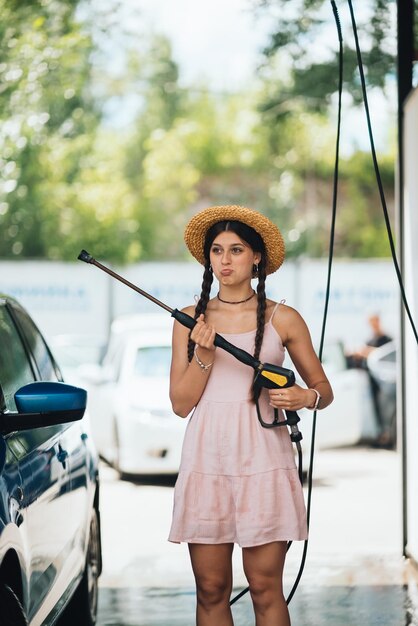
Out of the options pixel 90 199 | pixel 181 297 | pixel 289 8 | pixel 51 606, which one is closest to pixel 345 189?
pixel 90 199

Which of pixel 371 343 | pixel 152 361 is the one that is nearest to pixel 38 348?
pixel 152 361

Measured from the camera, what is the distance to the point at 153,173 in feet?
161

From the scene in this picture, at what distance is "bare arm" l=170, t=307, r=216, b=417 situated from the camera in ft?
15.2

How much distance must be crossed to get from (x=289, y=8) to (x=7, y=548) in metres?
7.34

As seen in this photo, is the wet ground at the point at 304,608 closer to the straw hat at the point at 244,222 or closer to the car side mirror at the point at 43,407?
the straw hat at the point at 244,222

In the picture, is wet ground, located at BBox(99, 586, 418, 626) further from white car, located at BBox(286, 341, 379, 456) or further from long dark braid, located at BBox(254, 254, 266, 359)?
white car, located at BBox(286, 341, 379, 456)

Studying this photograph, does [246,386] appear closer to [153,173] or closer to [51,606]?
[51,606]

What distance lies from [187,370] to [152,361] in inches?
407

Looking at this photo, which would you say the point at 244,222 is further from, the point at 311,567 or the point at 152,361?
A: the point at 152,361

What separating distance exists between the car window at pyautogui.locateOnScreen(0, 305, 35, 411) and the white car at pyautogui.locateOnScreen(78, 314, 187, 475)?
8511 mm

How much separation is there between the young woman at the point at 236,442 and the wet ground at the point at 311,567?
2212mm

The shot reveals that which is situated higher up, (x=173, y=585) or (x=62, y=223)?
(x=62, y=223)

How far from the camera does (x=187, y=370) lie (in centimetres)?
475

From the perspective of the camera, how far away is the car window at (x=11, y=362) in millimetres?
4789
